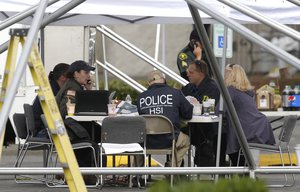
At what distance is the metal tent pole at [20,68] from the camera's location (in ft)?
20.9

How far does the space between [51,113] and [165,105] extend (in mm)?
4642

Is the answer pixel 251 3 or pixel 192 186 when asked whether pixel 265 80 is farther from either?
pixel 192 186

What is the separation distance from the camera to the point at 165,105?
461 inches

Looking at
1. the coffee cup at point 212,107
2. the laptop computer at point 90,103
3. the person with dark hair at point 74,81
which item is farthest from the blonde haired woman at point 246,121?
the person with dark hair at point 74,81

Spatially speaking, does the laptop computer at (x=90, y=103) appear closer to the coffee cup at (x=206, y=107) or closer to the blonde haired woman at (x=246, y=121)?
the coffee cup at (x=206, y=107)

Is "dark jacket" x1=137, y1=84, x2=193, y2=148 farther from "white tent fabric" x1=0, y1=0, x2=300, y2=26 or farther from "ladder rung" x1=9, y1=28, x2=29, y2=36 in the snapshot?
"ladder rung" x1=9, y1=28, x2=29, y2=36

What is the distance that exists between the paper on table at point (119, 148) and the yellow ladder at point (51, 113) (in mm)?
4261

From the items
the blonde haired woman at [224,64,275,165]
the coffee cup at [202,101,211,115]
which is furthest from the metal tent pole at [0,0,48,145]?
the coffee cup at [202,101,211,115]

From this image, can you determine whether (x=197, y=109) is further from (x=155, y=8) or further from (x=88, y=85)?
(x=88, y=85)

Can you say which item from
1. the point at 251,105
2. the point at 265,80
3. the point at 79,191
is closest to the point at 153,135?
the point at 251,105

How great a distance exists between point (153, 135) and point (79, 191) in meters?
4.72

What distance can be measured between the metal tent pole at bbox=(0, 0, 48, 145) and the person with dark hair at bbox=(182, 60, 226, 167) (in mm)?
5786

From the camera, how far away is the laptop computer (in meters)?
11.9

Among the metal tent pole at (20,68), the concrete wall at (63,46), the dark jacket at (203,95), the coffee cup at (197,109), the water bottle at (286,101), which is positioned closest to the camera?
the metal tent pole at (20,68)
